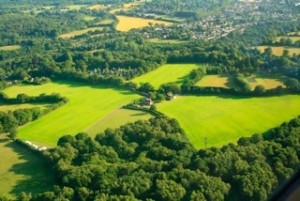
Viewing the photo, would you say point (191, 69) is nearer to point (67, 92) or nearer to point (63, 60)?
point (67, 92)

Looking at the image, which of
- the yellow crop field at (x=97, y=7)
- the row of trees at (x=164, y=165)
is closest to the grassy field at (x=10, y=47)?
the yellow crop field at (x=97, y=7)

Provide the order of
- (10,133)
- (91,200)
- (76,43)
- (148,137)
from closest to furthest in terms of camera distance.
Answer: (91,200)
(148,137)
(10,133)
(76,43)

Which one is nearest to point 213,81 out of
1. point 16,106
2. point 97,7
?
point 16,106

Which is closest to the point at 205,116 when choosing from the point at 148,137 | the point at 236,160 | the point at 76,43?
the point at 148,137

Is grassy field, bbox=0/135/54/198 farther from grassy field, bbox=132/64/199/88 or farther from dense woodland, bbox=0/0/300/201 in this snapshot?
grassy field, bbox=132/64/199/88

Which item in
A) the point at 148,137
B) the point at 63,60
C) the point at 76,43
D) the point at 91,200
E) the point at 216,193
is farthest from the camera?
the point at 76,43

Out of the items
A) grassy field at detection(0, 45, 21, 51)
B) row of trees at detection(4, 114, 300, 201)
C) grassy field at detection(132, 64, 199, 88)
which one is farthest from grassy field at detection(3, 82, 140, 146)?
grassy field at detection(0, 45, 21, 51)

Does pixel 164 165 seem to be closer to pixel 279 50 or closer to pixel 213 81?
pixel 213 81
